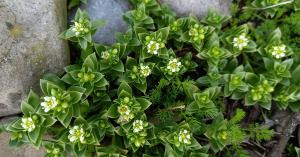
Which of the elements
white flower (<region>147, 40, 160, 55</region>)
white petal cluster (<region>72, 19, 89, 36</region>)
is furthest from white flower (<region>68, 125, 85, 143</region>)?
white flower (<region>147, 40, 160, 55</region>)

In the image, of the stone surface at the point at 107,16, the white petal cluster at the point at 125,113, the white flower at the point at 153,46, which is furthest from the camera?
the stone surface at the point at 107,16

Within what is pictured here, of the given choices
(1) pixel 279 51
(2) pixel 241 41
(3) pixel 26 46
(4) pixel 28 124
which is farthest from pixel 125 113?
(1) pixel 279 51

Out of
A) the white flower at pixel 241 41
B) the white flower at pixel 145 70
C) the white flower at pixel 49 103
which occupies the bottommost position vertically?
the white flower at pixel 49 103

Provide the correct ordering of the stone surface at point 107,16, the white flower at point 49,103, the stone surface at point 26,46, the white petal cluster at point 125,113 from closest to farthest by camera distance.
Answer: the white flower at point 49,103
the white petal cluster at point 125,113
the stone surface at point 26,46
the stone surface at point 107,16

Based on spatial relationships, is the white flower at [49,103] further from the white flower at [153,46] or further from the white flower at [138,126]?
the white flower at [153,46]

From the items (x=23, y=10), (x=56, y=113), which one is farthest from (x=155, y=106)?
(x=23, y=10)

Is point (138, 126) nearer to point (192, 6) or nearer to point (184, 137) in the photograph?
point (184, 137)

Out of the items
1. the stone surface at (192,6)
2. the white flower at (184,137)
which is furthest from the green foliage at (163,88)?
the stone surface at (192,6)
